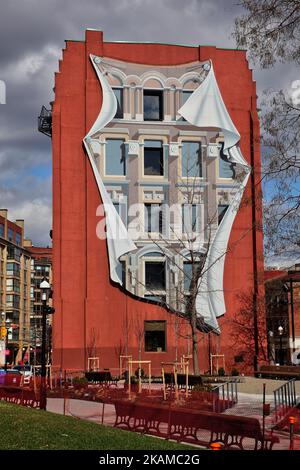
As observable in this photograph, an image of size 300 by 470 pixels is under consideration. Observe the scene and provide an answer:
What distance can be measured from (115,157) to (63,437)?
35.3 meters

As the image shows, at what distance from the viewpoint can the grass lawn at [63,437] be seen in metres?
11.2

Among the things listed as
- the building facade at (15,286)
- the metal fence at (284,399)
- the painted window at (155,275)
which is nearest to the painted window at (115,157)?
the painted window at (155,275)

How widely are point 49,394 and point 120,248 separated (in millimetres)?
17862

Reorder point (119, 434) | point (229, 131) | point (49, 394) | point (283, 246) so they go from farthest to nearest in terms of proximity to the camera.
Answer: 1. point (229, 131)
2. point (49, 394)
3. point (283, 246)
4. point (119, 434)

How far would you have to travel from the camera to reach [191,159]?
1853 inches

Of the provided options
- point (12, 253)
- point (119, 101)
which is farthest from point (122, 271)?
point (12, 253)

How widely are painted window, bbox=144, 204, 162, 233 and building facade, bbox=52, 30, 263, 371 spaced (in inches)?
3.1

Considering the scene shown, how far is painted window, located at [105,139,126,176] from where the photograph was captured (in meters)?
45.9

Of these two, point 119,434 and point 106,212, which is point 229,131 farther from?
point 119,434

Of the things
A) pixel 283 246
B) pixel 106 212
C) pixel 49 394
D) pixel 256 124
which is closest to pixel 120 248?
pixel 106 212

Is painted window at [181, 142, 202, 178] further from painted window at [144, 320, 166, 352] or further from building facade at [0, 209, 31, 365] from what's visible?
building facade at [0, 209, 31, 365]

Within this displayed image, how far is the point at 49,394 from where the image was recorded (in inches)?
1100

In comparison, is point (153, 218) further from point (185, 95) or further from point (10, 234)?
point (10, 234)

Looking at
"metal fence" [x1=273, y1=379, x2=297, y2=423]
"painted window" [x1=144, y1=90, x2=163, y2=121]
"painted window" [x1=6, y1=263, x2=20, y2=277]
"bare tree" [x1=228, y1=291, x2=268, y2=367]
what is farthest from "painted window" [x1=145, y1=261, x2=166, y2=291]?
"painted window" [x1=6, y1=263, x2=20, y2=277]
